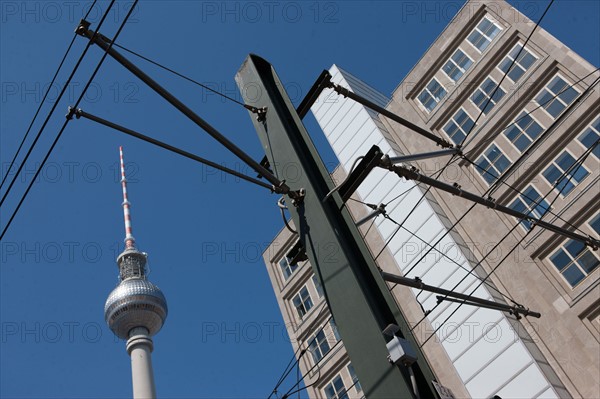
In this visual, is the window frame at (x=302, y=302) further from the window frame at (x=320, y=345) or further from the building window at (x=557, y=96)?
the building window at (x=557, y=96)

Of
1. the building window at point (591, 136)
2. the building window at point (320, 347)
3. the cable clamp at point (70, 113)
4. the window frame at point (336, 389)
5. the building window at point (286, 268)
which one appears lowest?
the cable clamp at point (70, 113)

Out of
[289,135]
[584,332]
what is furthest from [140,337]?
[289,135]

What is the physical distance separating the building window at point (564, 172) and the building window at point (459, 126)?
5.39 m

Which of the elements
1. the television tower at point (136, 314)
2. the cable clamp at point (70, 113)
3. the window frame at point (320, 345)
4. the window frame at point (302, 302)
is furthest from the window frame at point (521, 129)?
the television tower at point (136, 314)

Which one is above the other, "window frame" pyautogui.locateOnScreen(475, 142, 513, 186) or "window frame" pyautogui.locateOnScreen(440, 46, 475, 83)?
"window frame" pyautogui.locateOnScreen(440, 46, 475, 83)

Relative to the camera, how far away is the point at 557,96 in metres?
28.2

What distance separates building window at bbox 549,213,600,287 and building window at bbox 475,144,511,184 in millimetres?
4967

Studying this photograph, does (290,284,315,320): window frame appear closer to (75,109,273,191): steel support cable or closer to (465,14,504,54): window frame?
(465,14,504,54): window frame

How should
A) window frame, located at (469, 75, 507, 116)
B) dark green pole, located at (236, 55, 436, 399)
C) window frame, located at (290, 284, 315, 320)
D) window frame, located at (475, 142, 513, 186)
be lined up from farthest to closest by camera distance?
window frame, located at (290, 284, 315, 320), window frame, located at (469, 75, 507, 116), window frame, located at (475, 142, 513, 186), dark green pole, located at (236, 55, 436, 399)

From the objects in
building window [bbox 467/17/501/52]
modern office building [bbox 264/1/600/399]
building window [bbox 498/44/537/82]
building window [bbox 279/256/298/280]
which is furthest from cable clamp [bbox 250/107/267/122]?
building window [bbox 279/256/298/280]

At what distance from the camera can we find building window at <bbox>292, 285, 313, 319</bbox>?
39094 millimetres

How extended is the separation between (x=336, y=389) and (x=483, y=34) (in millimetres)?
20440

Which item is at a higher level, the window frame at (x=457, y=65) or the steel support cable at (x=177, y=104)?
the window frame at (x=457, y=65)

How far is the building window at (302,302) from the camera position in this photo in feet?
128
